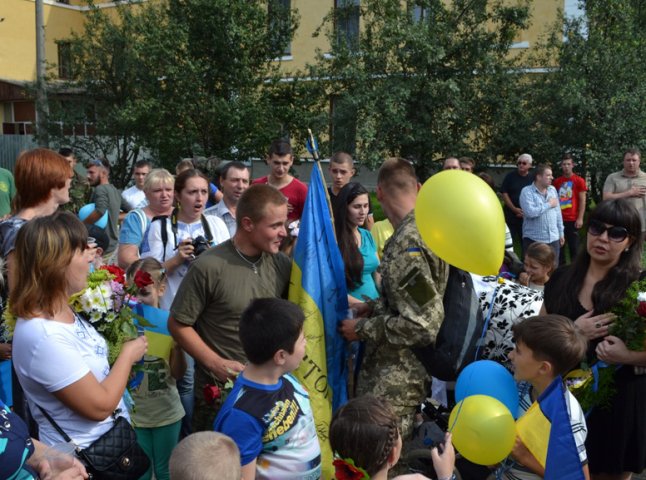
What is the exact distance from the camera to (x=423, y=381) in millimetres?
3707

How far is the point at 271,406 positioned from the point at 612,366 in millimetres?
1877

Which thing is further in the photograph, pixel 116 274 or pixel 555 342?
pixel 116 274

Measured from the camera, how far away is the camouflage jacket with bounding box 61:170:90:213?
9234 mm

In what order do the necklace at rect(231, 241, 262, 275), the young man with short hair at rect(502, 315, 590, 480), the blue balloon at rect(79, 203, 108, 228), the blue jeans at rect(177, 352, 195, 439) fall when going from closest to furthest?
the young man with short hair at rect(502, 315, 590, 480)
the necklace at rect(231, 241, 262, 275)
the blue jeans at rect(177, 352, 195, 439)
the blue balloon at rect(79, 203, 108, 228)

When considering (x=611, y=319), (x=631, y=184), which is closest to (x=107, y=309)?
(x=611, y=319)

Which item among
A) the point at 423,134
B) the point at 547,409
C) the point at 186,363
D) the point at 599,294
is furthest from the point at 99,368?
the point at 423,134

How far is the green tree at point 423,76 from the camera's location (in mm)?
15211

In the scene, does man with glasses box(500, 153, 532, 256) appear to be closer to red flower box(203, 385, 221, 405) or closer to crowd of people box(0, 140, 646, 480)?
crowd of people box(0, 140, 646, 480)

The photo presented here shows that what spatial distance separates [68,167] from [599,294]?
307 cm

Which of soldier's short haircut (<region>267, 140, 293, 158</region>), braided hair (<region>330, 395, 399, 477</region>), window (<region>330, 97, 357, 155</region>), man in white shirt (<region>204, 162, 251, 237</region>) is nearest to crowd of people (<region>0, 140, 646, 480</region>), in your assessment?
braided hair (<region>330, 395, 399, 477</region>)

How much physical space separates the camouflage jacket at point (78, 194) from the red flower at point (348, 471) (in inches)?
294

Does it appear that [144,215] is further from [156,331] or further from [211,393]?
[211,393]

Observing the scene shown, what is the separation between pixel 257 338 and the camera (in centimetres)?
299

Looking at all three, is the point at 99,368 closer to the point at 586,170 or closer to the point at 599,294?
the point at 599,294
